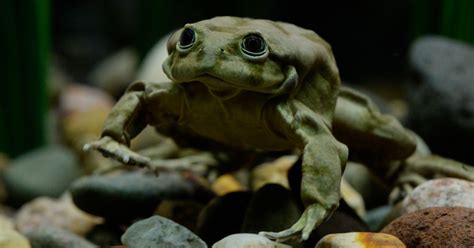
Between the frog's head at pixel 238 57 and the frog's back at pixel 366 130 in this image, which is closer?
the frog's head at pixel 238 57

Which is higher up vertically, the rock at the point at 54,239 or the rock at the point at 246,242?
the rock at the point at 246,242

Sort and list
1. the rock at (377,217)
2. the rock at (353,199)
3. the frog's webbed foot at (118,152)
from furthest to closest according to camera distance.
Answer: the rock at (353,199) < the rock at (377,217) < the frog's webbed foot at (118,152)

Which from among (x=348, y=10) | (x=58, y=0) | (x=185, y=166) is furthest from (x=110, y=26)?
(x=185, y=166)

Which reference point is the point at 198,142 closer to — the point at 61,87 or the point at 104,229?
the point at 104,229

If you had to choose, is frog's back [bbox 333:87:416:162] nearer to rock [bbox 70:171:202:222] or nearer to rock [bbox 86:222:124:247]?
rock [bbox 70:171:202:222]

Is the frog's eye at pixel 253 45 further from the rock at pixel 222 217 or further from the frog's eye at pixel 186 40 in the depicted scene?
the rock at pixel 222 217

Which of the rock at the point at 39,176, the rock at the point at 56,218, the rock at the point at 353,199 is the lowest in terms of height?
the rock at the point at 39,176

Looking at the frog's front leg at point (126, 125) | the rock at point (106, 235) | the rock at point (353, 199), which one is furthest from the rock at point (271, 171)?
the frog's front leg at point (126, 125)
